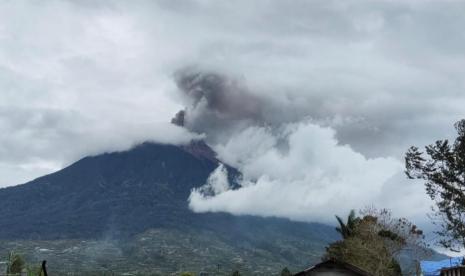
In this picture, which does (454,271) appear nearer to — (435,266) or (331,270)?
(435,266)

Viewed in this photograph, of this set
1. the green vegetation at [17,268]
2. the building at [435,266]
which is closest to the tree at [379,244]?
the building at [435,266]

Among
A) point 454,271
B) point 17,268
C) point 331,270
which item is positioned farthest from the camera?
point 17,268

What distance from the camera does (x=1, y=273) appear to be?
2731cm

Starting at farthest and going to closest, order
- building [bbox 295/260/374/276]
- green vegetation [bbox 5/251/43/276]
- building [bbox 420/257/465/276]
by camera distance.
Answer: building [bbox 420/257/465/276]
building [bbox 295/260/374/276]
green vegetation [bbox 5/251/43/276]

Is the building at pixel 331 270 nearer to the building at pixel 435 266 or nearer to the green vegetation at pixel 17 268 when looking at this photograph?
the building at pixel 435 266

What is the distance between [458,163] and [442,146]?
177cm

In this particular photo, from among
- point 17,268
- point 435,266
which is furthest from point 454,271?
point 17,268

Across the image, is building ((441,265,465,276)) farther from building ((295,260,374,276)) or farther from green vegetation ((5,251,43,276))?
green vegetation ((5,251,43,276))

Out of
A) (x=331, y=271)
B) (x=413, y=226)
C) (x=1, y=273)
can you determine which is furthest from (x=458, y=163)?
(x=1, y=273)

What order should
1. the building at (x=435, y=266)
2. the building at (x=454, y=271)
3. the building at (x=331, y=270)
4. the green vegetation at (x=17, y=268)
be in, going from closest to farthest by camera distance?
the green vegetation at (x=17, y=268), the building at (x=331, y=270), the building at (x=454, y=271), the building at (x=435, y=266)

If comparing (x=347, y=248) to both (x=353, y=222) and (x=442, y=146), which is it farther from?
(x=442, y=146)

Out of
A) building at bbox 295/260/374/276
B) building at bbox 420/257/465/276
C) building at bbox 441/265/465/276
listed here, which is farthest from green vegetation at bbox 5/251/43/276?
building at bbox 420/257/465/276

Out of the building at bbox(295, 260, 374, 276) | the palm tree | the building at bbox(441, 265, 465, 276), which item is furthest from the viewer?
the palm tree

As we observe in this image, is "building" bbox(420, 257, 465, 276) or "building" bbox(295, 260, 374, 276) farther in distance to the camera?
"building" bbox(420, 257, 465, 276)
